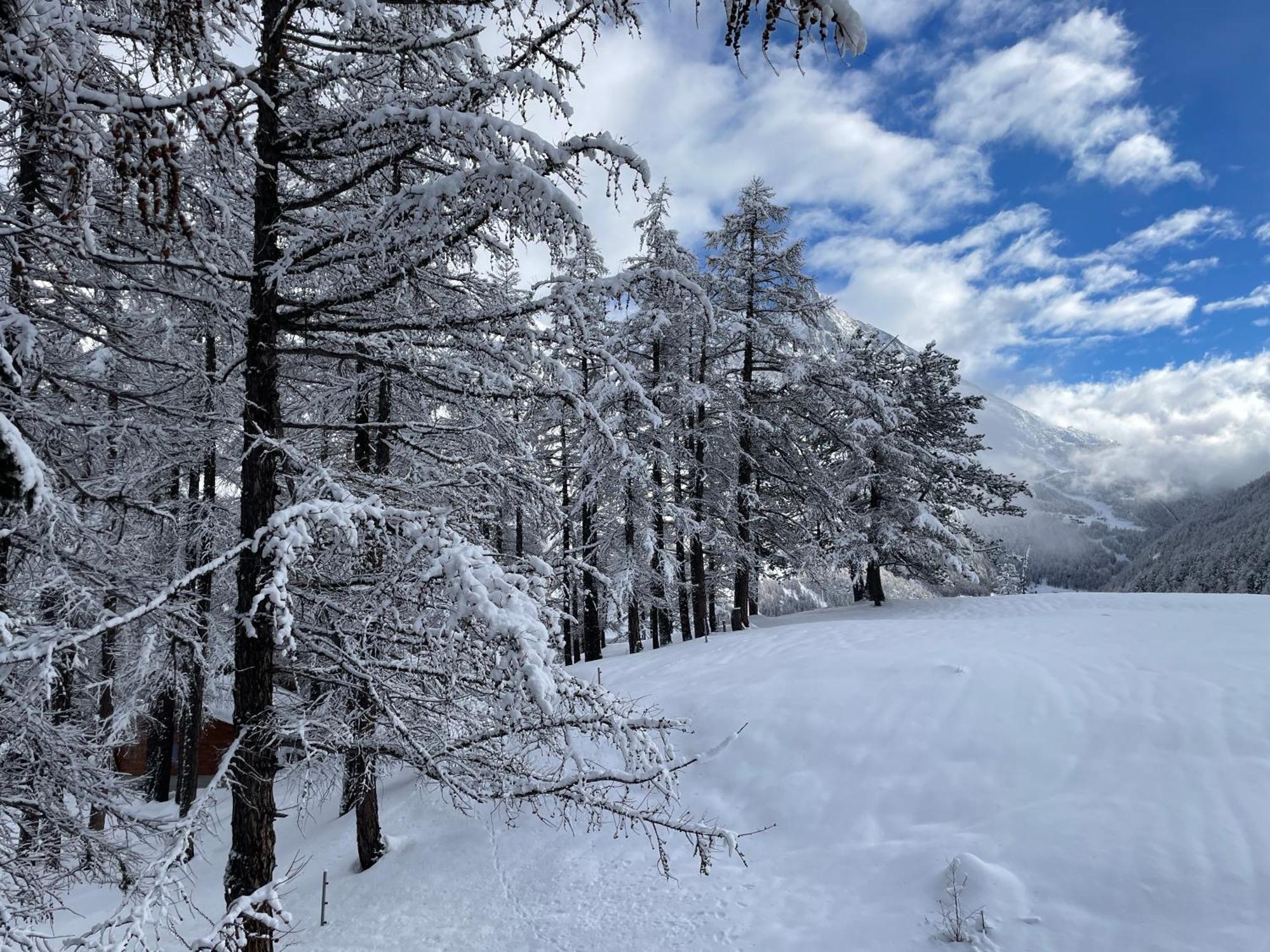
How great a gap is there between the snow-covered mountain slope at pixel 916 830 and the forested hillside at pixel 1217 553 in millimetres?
70962

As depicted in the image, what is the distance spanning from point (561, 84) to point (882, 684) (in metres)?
9.14

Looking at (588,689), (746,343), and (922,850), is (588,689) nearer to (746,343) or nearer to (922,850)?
(922,850)

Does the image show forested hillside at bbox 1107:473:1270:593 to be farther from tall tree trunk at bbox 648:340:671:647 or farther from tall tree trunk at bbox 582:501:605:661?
tall tree trunk at bbox 582:501:605:661

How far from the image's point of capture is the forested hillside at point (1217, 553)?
81875 millimetres

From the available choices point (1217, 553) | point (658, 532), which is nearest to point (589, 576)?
point (658, 532)

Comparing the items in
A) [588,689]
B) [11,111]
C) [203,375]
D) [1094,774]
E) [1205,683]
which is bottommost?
[1094,774]

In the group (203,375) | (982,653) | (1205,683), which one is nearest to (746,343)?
(982,653)

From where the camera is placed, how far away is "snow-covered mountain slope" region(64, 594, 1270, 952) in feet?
17.7

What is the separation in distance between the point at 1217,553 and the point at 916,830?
138 m

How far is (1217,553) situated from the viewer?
105 m

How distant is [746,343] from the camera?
1920 centimetres

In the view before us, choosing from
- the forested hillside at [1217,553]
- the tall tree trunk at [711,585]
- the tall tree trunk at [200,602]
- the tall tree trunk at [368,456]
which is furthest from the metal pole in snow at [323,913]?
the forested hillside at [1217,553]

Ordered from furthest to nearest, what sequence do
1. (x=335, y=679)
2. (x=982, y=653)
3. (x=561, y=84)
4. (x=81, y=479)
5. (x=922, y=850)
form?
(x=982, y=653), (x=922, y=850), (x=81, y=479), (x=335, y=679), (x=561, y=84)

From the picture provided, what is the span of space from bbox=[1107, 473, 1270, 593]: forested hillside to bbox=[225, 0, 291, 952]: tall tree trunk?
262 ft
